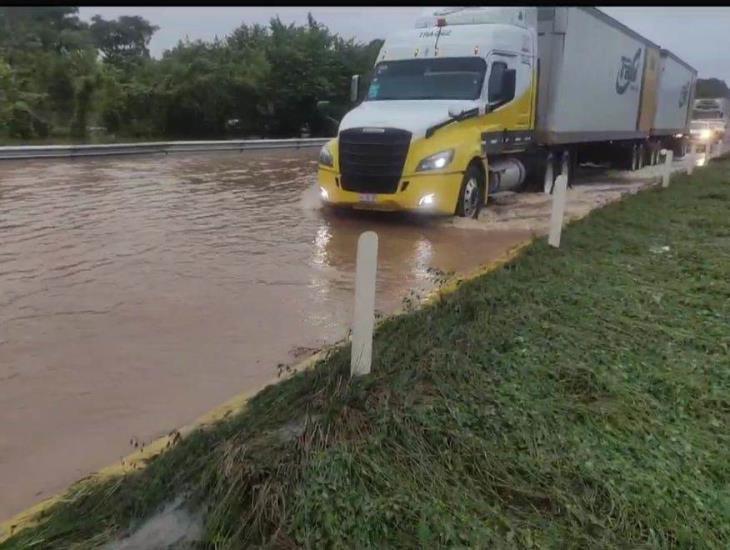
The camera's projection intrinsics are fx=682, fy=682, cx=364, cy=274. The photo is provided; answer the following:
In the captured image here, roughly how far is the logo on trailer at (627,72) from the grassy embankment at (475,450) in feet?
47.1

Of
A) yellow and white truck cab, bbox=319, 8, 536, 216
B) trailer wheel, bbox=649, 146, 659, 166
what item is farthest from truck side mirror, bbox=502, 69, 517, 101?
trailer wheel, bbox=649, 146, 659, 166

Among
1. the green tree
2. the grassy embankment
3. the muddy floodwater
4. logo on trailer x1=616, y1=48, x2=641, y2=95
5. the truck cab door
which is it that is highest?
the green tree

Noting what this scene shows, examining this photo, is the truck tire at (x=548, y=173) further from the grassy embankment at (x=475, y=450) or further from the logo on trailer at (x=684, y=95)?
the logo on trailer at (x=684, y=95)

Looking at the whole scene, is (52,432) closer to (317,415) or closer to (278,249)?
(317,415)

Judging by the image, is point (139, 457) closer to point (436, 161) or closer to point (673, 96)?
point (436, 161)

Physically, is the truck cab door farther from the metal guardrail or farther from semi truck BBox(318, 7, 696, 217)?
the metal guardrail

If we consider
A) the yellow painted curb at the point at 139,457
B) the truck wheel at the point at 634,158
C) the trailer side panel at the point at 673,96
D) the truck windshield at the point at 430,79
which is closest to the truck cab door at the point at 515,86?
the truck windshield at the point at 430,79

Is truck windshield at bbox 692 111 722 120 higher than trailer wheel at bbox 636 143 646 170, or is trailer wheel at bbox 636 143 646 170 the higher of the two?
truck windshield at bbox 692 111 722 120

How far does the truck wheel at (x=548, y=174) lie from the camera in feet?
48.0

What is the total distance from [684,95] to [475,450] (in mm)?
27859

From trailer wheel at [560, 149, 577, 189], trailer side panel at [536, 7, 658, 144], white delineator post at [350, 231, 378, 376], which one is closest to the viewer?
white delineator post at [350, 231, 378, 376]

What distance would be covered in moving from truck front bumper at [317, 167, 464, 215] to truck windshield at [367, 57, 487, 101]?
1599 mm

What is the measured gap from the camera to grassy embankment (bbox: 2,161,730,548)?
8.11 feet

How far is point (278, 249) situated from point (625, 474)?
6.39 metres
